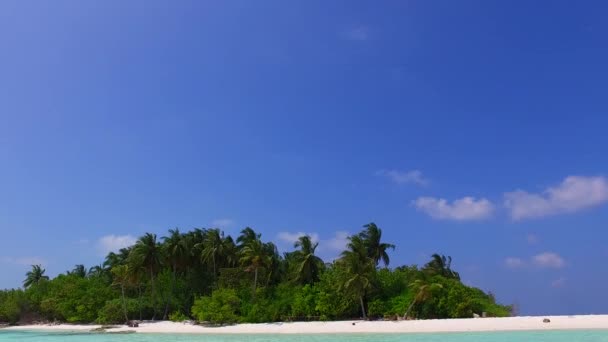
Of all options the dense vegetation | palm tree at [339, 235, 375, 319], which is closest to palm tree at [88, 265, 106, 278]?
the dense vegetation

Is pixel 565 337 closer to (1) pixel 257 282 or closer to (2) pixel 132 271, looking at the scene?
(1) pixel 257 282

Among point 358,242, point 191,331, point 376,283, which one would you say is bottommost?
point 191,331

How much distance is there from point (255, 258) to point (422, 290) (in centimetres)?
1787

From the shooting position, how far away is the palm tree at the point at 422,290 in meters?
43.4

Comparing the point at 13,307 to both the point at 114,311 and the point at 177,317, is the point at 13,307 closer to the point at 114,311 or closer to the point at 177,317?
the point at 114,311

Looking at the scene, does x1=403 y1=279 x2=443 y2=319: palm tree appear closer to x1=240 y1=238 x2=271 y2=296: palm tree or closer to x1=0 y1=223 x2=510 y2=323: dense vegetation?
x1=0 y1=223 x2=510 y2=323: dense vegetation

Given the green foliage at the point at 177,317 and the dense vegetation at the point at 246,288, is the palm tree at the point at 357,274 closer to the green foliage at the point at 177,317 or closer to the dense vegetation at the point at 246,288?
the dense vegetation at the point at 246,288

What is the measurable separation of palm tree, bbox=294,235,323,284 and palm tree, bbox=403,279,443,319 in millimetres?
11945

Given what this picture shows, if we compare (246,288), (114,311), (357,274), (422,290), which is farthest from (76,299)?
(422,290)

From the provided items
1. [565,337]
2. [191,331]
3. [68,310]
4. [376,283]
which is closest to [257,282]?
[191,331]

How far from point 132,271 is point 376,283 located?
25.7m

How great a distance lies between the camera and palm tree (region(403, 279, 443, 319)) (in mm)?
43438

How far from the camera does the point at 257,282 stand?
55781 millimetres

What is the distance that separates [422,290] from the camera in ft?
142
